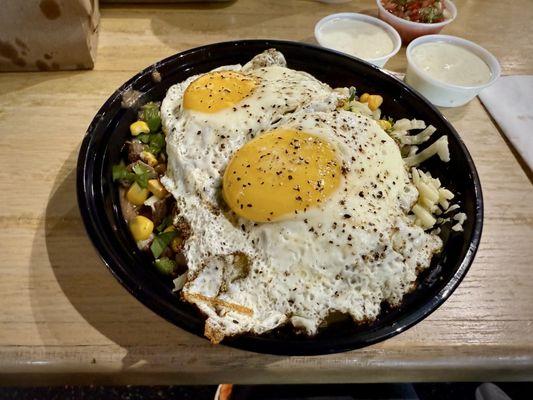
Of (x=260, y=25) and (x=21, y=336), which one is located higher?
(x=260, y=25)

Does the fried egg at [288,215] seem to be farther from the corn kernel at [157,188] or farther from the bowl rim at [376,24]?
the bowl rim at [376,24]

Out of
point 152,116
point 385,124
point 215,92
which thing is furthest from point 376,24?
point 152,116

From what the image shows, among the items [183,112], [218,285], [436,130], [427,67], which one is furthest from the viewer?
[427,67]

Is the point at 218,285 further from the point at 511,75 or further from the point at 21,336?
the point at 511,75

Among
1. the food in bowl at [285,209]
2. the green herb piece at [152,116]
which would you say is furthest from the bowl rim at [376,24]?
the green herb piece at [152,116]

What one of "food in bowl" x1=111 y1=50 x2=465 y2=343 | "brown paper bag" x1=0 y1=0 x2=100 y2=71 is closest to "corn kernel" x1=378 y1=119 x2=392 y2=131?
"food in bowl" x1=111 y1=50 x2=465 y2=343

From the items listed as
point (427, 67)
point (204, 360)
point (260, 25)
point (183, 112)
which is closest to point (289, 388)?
point (204, 360)

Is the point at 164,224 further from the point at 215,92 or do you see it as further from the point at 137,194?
the point at 215,92

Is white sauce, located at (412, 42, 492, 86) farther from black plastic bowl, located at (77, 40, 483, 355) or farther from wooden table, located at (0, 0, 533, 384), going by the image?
black plastic bowl, located at (77, 40, 483, 355)
